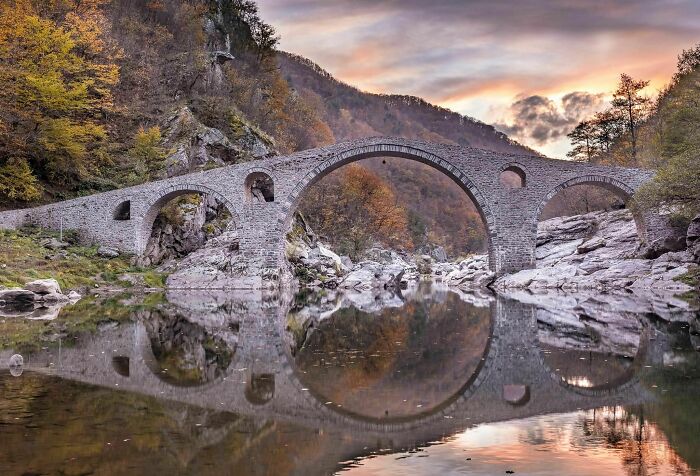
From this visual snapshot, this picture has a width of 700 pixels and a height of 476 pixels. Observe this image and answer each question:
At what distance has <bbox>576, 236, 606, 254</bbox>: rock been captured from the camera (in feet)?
99.7

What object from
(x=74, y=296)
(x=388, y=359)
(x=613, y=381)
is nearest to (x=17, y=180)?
(x=74, y=296)

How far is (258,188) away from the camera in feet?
116

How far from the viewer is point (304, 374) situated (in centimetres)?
788

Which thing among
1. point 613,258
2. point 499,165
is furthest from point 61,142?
point 613,258

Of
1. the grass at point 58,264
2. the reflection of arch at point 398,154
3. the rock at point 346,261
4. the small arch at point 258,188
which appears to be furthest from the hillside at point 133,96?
the rock at point 346,261

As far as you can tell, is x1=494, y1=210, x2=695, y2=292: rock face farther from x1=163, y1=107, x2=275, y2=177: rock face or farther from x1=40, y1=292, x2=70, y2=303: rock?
x1=40, y1=292, x2=70, y2=303: rock

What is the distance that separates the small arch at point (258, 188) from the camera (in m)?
30.6

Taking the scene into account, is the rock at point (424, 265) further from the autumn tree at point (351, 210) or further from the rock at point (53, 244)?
the rock at point (53, 244)

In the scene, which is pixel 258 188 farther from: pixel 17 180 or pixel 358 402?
pixel 358 402

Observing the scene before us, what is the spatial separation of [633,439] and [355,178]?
153 feet

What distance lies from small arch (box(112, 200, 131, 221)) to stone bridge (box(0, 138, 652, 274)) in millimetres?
49

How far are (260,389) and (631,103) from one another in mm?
40669

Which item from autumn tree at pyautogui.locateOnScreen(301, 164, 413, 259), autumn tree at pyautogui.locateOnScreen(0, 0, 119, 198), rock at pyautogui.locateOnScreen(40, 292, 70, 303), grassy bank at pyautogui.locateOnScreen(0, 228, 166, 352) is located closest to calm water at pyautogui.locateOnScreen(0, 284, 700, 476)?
grassy bank at pyautogui.locateOnScreen(0, 228, 166, 352)

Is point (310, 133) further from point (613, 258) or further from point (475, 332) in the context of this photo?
point (475, 332)
